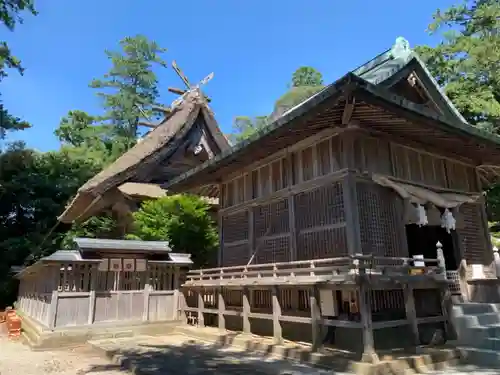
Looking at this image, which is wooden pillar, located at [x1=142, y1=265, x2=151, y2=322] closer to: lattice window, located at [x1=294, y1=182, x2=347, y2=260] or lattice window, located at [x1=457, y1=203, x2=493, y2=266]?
lattice window, located at [x1=294, y1=182, x2=347, y2=260]

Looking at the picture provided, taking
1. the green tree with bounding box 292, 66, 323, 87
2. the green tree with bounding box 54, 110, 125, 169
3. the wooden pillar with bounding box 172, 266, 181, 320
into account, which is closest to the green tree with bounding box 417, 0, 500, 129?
the wooden pillar with bounding box 172, 266, 181, 320

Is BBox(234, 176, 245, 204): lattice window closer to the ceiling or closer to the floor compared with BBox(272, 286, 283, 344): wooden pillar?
closer to the ceiling

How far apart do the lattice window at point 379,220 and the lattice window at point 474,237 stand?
2.88m

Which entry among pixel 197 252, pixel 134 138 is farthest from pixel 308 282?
pixel 134 138

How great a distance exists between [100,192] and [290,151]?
8.88 m

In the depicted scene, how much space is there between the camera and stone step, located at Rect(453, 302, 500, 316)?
863 cm

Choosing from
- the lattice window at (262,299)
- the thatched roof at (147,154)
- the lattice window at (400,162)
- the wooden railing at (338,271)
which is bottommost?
the lattice window at (262,299)

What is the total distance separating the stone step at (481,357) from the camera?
23.9ft

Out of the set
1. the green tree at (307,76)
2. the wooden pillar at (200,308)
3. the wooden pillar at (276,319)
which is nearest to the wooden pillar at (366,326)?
the wooden pillar at (276,319)

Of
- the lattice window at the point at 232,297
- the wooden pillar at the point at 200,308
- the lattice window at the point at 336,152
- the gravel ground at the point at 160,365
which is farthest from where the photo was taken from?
the wooden pillar at the point at 200,308

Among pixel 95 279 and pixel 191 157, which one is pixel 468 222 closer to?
pixel 95 279

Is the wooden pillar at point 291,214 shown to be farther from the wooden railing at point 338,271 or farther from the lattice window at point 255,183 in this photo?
the lattice window at point 255,183

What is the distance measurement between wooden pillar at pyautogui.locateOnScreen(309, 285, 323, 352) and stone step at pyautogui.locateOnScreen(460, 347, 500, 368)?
2774 mm

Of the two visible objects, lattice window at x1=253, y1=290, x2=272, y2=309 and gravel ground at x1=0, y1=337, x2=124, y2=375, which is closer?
gravel ground at x1=0, y1=337, x2=124, y2=375
